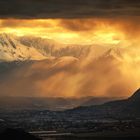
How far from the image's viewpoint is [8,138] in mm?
186375

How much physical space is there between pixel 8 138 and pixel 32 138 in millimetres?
7582

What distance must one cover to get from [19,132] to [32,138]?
13.2 ft

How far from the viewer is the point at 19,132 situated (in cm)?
19062

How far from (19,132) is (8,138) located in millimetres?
5188

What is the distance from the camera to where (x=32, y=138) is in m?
190
